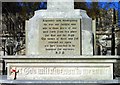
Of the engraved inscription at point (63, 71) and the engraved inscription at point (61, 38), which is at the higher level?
the engraved inscription at point (61, 38)

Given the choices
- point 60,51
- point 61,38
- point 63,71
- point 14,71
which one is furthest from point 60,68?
point 14,71

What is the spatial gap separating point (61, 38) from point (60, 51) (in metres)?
0.47

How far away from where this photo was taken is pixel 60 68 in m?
10.9

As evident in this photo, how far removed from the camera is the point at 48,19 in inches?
452

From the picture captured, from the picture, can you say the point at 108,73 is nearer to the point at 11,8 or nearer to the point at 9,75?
the point at 9,75

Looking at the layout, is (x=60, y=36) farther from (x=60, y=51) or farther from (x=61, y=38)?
(x=60, y=51)

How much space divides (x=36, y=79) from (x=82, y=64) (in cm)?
167

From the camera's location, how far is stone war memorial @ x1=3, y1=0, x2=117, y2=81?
10.8 m

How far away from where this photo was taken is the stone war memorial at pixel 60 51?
1081 centimetres

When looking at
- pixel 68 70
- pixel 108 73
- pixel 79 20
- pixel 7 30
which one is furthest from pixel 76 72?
pixel 7 30

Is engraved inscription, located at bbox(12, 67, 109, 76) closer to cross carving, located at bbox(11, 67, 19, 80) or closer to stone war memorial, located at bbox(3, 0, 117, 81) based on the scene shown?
stone war memorial, located at bbox(3, 0, 117, 81)

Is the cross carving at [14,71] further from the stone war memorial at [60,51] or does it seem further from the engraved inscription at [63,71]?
the engraved inscription at [63,71]

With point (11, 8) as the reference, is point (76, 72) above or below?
below

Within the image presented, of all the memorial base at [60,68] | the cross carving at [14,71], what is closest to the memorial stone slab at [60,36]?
the memorial base at [60,68]
